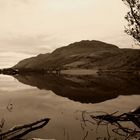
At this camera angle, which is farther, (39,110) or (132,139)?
(39,110)

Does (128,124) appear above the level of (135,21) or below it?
below

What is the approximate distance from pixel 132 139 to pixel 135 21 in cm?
4406

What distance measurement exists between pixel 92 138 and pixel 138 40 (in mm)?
44077

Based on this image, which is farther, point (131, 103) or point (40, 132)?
point (131, 103)

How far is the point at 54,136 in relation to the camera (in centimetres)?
1009

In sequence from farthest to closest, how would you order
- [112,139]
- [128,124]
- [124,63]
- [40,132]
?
[124,63], [128,124], [40,132], [112,139]

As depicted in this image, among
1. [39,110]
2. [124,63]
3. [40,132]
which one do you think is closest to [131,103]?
[39,110]

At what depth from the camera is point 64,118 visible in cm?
1361

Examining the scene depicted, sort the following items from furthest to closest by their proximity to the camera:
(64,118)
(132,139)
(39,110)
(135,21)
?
(135,21), (39,110), (64,118), (132,139)

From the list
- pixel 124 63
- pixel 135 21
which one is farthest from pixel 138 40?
pixel 124 63

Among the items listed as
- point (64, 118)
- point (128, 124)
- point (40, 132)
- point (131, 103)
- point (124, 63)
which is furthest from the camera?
point (124, 63)

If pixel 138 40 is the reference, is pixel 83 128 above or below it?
below

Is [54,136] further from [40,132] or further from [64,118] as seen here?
[64,118]

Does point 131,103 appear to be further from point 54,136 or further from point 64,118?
point 54,136
